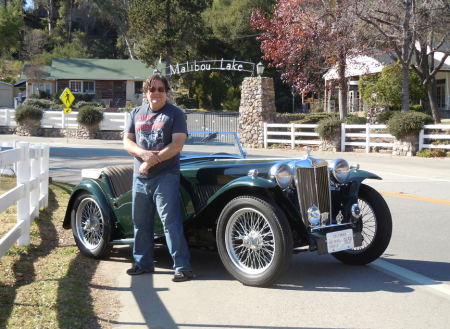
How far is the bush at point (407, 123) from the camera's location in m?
19.8

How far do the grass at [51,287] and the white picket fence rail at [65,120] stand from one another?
25080 millimetres

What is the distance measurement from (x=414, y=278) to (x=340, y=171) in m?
1.28

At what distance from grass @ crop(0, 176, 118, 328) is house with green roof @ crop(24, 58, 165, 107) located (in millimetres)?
56737

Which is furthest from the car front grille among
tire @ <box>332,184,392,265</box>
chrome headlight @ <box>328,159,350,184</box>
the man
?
the man

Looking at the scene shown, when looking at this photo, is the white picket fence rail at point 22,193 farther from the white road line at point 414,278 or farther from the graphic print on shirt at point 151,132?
the white road line at point 414,278

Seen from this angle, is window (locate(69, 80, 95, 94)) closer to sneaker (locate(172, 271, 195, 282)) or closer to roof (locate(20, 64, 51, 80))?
roof (locate(20, 64, 51, 80))

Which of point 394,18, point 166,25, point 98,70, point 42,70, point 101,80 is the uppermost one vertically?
point 166,25

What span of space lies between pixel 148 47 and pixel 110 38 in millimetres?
45386

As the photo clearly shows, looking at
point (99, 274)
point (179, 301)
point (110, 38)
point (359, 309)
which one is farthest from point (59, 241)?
point (110, 38)

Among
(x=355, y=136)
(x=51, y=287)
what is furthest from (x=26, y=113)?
(x=51, y=287)

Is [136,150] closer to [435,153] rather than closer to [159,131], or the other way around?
[159,131]

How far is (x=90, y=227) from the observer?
6.11m

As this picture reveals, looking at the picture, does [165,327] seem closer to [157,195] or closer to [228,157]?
[157,195]

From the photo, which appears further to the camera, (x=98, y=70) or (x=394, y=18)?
(x=98, y=70)
